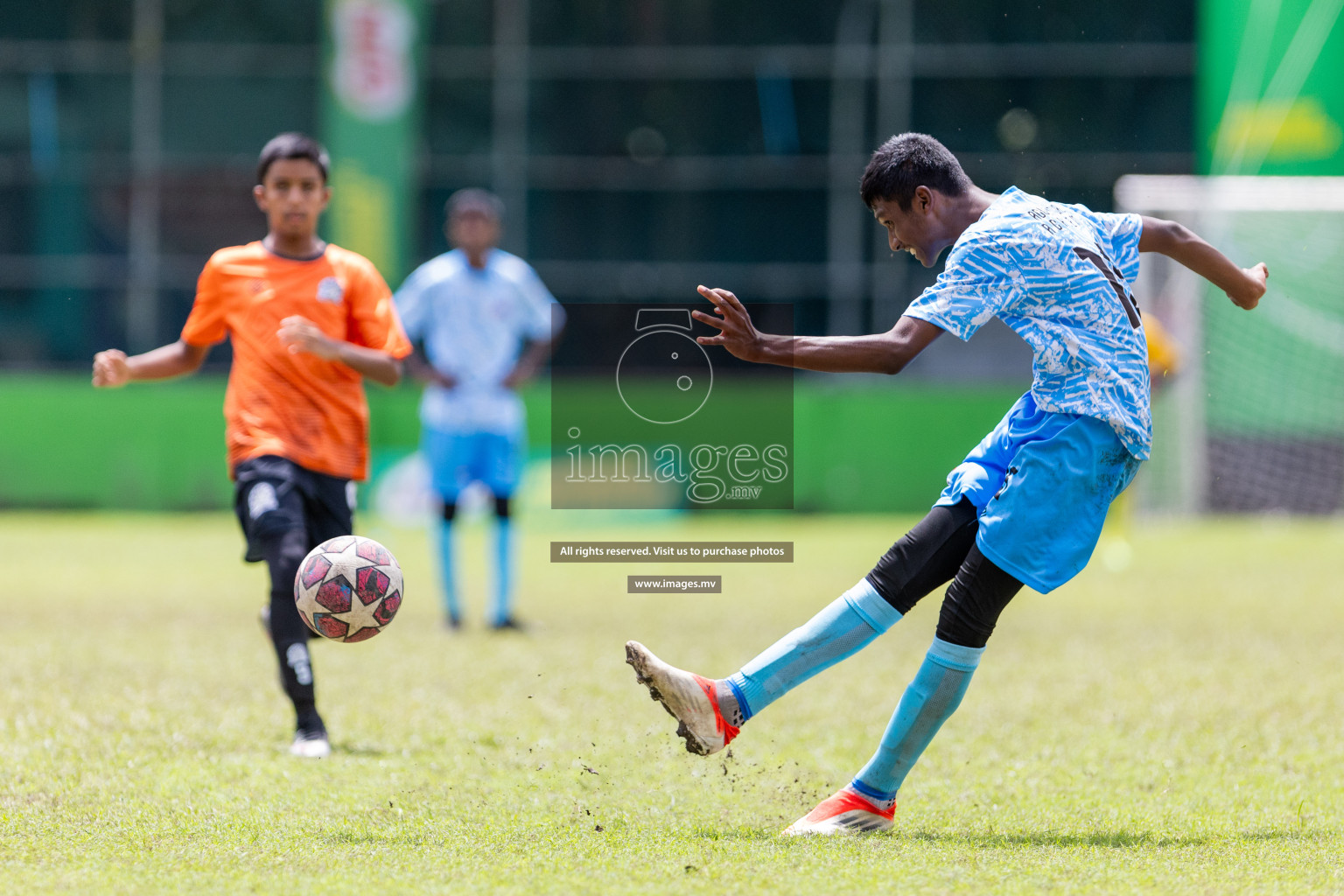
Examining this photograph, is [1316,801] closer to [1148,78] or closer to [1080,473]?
[1080,473]

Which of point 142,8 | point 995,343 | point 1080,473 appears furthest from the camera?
point 142,8

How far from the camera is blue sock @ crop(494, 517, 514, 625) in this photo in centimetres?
977

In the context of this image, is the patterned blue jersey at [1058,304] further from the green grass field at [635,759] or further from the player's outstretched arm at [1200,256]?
the green grass field at [635,759]

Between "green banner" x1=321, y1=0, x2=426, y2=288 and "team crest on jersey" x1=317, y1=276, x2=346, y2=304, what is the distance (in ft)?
48.6

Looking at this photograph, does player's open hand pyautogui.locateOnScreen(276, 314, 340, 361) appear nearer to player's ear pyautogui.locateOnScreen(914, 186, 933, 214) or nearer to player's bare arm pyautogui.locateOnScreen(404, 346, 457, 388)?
player's ear pyautogui.locateOnScreen(914, 186, 933, 214)

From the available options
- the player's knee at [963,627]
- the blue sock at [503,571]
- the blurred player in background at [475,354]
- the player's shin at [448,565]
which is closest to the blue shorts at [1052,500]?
the player's knee at [963,627]

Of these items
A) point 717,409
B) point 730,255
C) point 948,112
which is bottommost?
point 717,409

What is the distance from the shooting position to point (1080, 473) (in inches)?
173

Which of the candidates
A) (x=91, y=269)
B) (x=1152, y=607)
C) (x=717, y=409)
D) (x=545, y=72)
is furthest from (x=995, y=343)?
(x=91, y=269)

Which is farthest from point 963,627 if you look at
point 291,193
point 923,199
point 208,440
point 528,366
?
point 208,440

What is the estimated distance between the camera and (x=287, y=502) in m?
5.86

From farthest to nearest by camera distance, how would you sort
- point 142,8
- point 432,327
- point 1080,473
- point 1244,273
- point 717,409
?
1. point 142,8
2. point 717,409
3. point 432,327
4. point 1244,273
5. point 1080,473

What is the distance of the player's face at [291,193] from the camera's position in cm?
599

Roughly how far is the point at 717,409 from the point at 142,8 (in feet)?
36.3
